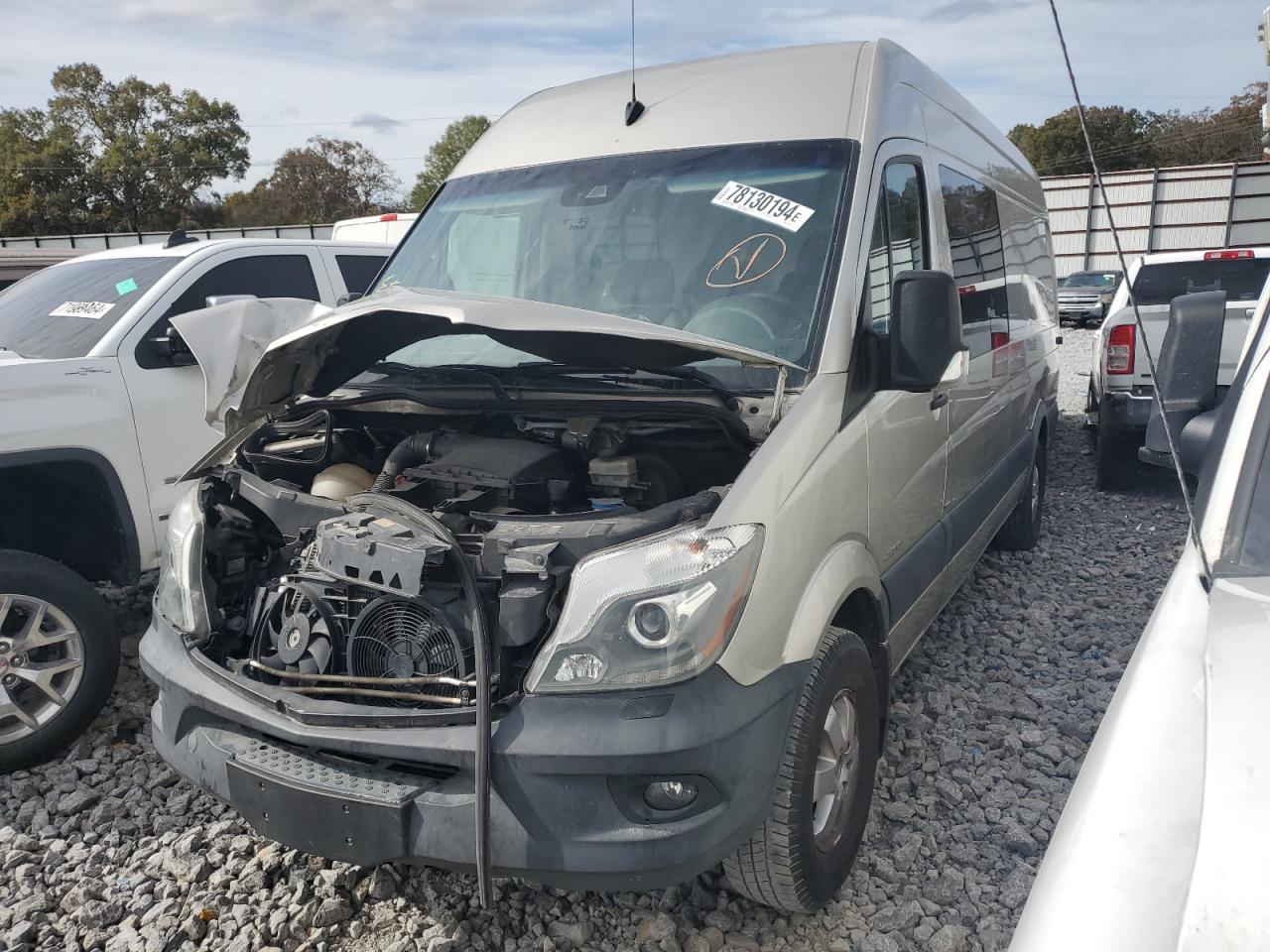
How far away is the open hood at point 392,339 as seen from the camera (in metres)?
2.59

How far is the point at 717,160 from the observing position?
3.30m

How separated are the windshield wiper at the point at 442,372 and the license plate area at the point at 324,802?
4.08 ft

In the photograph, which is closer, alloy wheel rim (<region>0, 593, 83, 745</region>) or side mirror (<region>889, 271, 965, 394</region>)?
side mirror (<region>889, 271, 965, 394</region>)

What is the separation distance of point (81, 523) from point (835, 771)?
3635mm

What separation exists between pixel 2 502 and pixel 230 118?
5048 cm

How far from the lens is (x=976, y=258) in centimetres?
432

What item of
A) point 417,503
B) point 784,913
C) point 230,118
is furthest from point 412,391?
point 230,118

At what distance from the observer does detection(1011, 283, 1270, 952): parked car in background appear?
1199mm

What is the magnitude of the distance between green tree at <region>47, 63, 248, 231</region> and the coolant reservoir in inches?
1950

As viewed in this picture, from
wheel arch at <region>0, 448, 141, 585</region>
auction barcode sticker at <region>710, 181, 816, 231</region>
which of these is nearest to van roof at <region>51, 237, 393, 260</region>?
wheel arch at <region>0, 448, 141, 585</region>

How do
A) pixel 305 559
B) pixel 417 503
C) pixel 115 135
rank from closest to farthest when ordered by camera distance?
pixel 305 559 → pixel 417 503 → pixel 115 135

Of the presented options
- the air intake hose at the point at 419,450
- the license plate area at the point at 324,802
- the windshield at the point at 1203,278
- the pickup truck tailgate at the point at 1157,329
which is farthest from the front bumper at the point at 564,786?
the windshield at the point at 1203,278

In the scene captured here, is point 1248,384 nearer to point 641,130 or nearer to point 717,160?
point 717,160

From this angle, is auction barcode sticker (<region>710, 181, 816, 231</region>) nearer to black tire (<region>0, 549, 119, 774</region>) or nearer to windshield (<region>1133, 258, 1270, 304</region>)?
black tire (<region>0, 549, 119, 774</region>)
